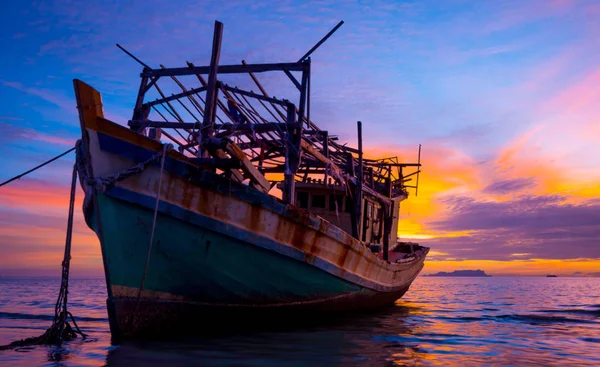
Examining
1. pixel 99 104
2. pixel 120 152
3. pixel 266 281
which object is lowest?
pixel 266 281

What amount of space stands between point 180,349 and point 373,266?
7129mm

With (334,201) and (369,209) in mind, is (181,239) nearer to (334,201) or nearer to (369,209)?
(334,201)

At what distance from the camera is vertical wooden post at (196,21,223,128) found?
948 cm

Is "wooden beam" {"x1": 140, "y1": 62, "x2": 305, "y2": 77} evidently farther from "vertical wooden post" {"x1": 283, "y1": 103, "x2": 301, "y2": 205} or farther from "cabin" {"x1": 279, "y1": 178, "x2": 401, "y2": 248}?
"cabin" {"x1": 279, "y1": 178, "x2": 401, "y2": 248}

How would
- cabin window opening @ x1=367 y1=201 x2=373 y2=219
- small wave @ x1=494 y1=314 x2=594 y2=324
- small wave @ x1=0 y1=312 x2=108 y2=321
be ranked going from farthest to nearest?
cabin window opening @ x1=367 y1=201 x2=373 y2=219 < small wave @ x1=494 y1=314 x2=594 y2=324 < small wave @ x1=0 y1=312 x2=108 y2=321

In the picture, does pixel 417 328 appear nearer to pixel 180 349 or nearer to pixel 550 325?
pixel 550 325

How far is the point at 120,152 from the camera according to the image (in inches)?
319

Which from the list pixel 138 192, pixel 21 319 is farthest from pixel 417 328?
pixel 21 319

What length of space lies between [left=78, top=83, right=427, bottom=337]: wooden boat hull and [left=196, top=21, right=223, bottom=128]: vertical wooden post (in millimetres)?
1546

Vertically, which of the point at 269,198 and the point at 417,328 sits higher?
the point at 269,198

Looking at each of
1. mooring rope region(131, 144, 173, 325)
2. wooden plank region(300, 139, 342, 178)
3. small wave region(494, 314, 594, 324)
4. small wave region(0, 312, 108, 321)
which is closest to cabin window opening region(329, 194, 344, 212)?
wooden plank region(300, 139, 342, 178)

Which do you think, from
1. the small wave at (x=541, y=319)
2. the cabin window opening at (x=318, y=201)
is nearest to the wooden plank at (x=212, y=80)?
the cabin window opening at (x=318, y=201)

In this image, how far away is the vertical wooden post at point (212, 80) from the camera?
9477 mm

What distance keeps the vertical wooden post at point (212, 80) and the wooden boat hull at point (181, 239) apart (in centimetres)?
155
